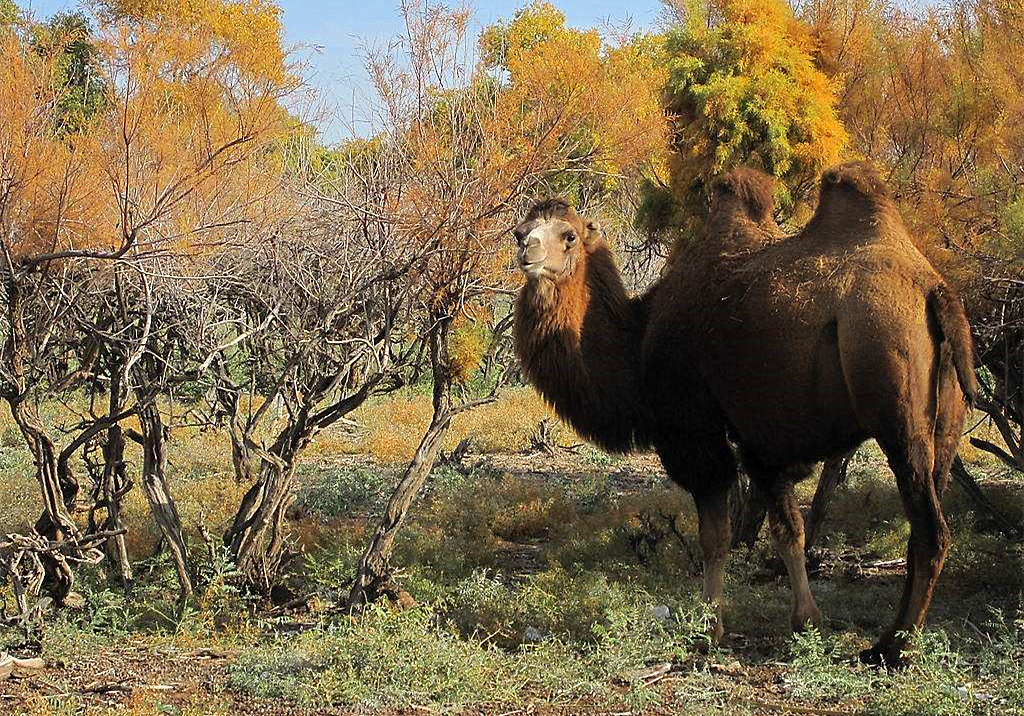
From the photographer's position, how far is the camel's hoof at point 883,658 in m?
6.28

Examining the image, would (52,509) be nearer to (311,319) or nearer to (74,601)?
(74,601)

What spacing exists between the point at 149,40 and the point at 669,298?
3343 millimetres

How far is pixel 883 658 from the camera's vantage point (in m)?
6.38

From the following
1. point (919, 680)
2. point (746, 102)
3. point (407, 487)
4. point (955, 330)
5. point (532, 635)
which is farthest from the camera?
point (746, 102)

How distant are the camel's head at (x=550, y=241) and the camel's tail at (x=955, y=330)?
213 centimetres

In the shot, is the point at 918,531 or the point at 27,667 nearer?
the point at 27,667

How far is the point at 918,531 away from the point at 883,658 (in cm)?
68

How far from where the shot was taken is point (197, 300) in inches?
272

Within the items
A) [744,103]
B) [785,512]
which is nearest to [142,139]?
[785,512]

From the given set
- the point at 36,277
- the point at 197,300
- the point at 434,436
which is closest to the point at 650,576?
the point at 434,436

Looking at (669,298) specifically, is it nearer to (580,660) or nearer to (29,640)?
(580,660)

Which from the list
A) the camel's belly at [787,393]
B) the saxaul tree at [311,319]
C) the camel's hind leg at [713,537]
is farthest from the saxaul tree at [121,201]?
the camel's hind leg at [713,537]

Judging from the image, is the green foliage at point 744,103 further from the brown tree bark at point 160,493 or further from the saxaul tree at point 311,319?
the brown tree bark at point 160,493

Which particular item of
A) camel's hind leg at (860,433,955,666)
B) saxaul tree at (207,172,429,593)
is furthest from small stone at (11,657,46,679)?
camel's hind leg at (860,433,955,666)
